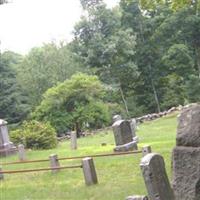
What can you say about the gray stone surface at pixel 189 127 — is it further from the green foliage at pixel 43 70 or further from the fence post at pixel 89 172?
the green foliage at pixel 43 70

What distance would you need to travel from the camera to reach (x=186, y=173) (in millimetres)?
6906

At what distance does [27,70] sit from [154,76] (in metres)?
12.4

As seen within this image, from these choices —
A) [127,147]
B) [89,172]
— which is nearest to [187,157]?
[89,172]

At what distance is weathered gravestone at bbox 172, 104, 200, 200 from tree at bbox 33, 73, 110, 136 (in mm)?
29523

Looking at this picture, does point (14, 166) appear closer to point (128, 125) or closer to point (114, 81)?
point (128, 125)

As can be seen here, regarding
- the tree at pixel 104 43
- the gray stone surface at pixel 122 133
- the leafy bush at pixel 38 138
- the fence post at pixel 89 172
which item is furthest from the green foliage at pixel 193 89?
the fence post at pixel 89 172

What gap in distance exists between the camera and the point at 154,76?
50469mm

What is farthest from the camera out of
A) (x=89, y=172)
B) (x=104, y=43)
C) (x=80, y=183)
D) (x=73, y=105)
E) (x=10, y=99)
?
(x=104, y=43)

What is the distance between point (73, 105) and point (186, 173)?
3051 cm

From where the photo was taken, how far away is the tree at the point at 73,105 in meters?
36.7

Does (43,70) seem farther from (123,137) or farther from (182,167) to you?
(182,167)

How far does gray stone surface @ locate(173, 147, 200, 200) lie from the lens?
6.79 m

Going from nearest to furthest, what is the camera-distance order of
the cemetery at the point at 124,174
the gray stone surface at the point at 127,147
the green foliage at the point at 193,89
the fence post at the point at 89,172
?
the cemetery at the point at 124,174 < the fence post at the point at 89,172 < the gray stone surface at the point at 127,147 < the green foliage at the point at 193,89

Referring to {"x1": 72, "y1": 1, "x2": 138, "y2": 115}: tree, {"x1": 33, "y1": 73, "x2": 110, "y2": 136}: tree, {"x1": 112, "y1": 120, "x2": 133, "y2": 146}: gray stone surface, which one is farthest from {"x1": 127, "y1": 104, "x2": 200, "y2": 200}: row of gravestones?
{"x1": 72, "y1": 1, "x2": 138, "y2": 115}: tree
